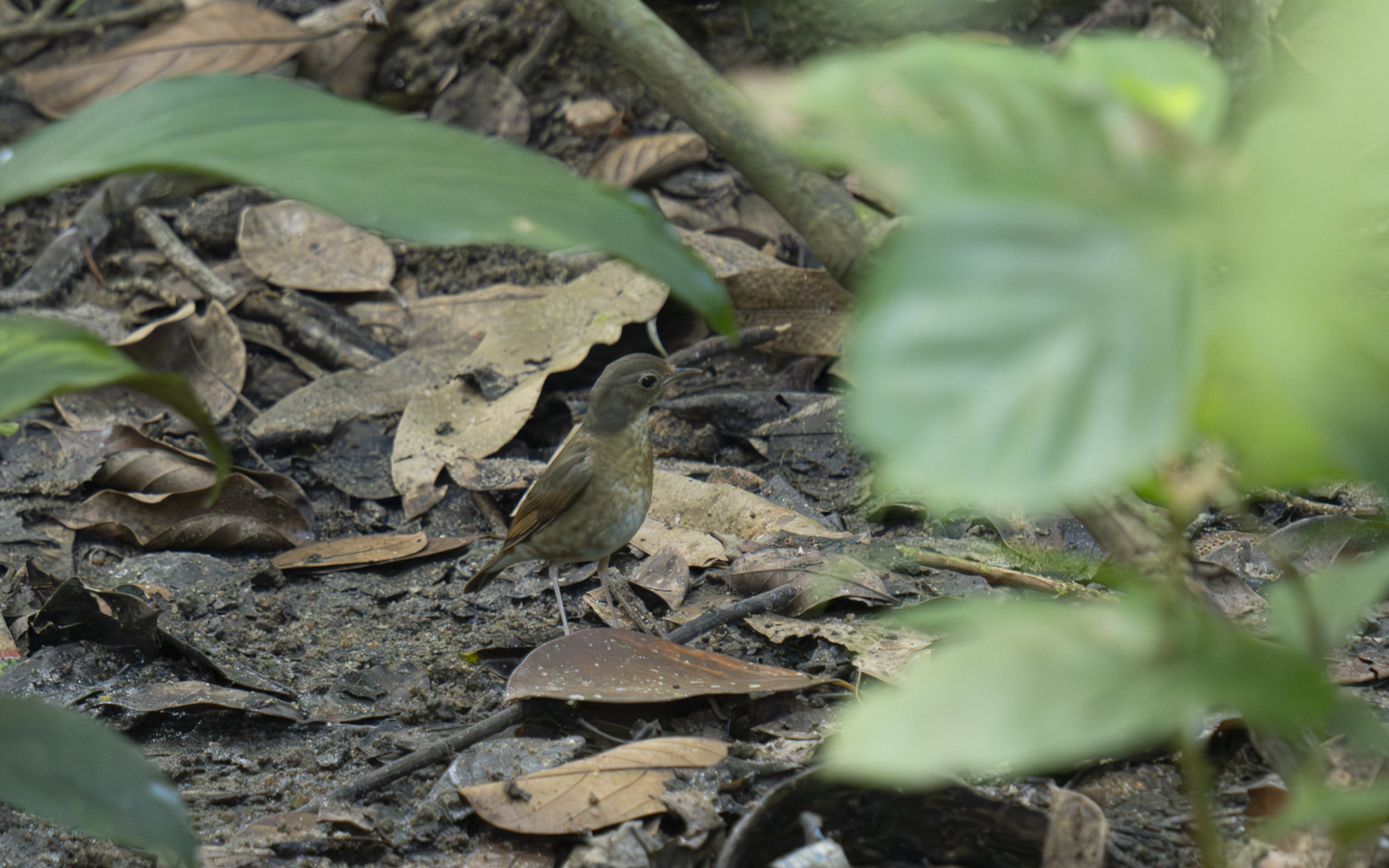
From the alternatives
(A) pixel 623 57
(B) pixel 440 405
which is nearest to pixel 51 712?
(A) pixel 623 57

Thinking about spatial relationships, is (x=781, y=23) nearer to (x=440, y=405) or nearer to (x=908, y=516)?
(x=440, y=405)

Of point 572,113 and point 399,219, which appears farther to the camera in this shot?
point 572,113

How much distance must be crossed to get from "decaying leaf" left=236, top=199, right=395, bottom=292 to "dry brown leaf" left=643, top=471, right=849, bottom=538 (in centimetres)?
205

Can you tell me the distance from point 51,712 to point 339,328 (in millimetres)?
3881

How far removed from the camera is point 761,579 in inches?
127

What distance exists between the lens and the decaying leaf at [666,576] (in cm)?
341

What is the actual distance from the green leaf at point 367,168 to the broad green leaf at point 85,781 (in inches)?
26.6

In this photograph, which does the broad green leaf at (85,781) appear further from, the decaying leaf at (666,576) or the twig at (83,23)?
the twig at (83,23)

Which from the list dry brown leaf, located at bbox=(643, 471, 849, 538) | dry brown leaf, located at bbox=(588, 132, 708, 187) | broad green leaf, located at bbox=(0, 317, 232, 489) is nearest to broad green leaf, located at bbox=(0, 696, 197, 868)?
broad green leaf, located at bbox=(0, 317, 232, 489)

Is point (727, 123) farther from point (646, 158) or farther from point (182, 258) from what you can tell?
point (182, 258)

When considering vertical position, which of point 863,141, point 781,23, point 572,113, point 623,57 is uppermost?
point 863,141

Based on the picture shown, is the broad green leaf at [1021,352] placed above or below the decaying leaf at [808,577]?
above

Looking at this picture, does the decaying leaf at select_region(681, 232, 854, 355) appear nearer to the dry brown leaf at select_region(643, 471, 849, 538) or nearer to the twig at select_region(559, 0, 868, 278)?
the dry brown leaf at select_region(643, 471, 849, 538)

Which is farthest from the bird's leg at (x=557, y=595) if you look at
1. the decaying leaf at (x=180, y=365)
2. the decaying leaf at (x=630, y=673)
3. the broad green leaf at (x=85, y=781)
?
the broad green leaf at (x=85, y=781)
